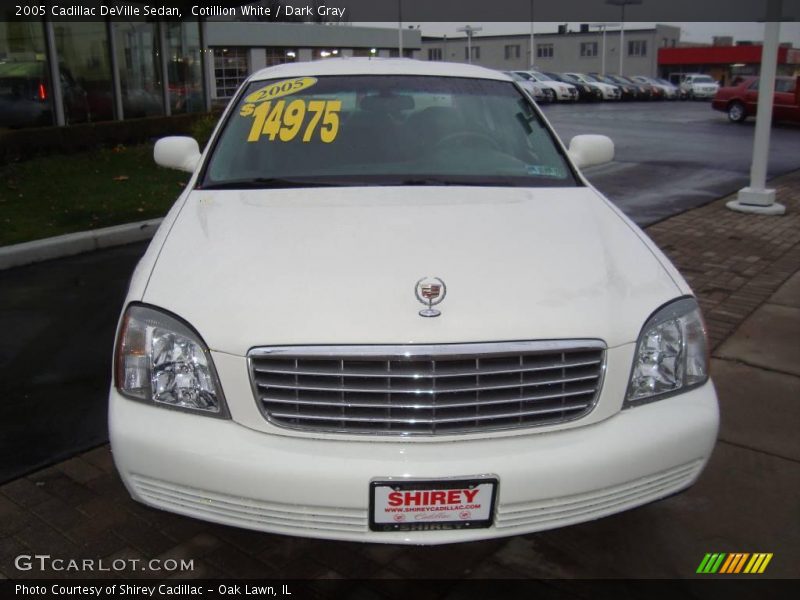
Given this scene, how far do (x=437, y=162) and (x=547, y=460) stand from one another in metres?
1.76

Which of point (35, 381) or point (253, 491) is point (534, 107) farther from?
point (35, 381)

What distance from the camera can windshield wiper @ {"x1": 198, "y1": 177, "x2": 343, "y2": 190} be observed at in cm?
345

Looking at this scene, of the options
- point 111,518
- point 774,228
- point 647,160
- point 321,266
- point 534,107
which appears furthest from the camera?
point 647,160

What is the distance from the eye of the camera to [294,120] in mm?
3828

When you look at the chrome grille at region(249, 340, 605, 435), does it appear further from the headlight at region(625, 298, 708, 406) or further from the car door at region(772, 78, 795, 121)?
the car door at region(772, 78, 795, 121)

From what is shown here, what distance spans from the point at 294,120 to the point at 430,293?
176cm

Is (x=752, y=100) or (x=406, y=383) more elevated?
(x=406, y=383)

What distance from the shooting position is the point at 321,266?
2.63 m

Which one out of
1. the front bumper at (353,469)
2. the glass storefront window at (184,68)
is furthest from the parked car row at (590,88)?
the front bumper at (353,469)

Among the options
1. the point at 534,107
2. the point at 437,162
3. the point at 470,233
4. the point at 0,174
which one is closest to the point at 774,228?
the point at 534,107

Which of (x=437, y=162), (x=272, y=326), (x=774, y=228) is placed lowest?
(x=774, y=228)

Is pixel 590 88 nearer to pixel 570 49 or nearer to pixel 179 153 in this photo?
pixel 179 153

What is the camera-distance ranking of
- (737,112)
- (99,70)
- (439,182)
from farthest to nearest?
(737,112) → (99,70) → (439,182)

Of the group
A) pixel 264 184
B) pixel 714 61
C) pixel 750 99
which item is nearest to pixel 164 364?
pixel 264 184
